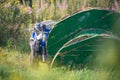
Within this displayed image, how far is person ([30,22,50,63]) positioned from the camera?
5.20 metres

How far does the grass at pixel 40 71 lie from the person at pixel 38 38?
142 millimetres

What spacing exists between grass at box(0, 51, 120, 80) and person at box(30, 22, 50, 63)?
14 centimetres

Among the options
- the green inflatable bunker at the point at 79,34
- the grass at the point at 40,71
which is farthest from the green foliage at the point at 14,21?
the green inflatable bunker at the point at 79,34

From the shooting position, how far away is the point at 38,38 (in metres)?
5.20

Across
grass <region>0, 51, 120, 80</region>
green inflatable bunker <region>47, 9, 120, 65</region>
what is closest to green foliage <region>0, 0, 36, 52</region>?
grass <region>0, 51, 120, 80</region>

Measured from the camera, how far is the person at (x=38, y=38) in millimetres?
5202

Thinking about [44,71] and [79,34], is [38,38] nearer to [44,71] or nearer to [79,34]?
[79,34]

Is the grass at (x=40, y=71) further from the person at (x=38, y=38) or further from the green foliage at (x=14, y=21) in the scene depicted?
the green foliage at (x=14, y=21)

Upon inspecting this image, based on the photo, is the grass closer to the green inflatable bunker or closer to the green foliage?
the green inflatable bunker

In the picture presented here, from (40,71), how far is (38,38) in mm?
1653

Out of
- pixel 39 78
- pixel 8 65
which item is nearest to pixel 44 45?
pixel 8 65

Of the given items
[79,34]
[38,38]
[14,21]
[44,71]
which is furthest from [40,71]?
[14,21]

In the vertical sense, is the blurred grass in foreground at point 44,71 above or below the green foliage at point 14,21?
below

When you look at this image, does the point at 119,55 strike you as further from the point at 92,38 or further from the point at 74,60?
the point at 74,60
